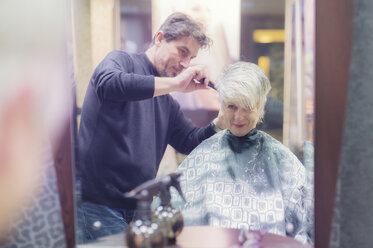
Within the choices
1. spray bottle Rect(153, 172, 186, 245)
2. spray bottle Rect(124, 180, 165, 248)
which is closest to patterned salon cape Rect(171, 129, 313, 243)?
spray bottle Rect(153, 172, 186, 245)

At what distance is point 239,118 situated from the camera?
5.59 feet

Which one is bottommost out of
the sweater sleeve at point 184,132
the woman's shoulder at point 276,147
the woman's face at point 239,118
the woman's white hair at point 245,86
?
the woman's shoulder at point 276,147

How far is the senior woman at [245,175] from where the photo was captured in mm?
1640

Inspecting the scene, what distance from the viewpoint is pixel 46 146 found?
153 cm

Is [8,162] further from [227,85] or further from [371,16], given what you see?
[371,16]

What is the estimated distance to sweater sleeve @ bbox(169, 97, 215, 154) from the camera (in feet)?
5.81

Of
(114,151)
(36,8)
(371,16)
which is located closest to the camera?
(371,16)

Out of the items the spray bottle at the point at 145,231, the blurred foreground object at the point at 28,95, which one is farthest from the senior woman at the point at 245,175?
the blurred foreground object at the point at 28,95

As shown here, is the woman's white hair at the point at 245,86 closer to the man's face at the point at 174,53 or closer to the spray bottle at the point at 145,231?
the man's face at the point at 174,53

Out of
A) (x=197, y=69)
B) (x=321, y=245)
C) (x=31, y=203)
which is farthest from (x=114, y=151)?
(x=321, y=245)

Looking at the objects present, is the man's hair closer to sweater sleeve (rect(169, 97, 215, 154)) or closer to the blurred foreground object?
sweater sleeve (rect(169, 97, 215, 154))

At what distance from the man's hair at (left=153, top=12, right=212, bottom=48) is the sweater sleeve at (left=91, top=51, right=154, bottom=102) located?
0.22 m

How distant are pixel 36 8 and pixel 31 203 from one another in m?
0.78

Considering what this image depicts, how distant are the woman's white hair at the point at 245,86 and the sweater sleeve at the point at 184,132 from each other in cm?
16
